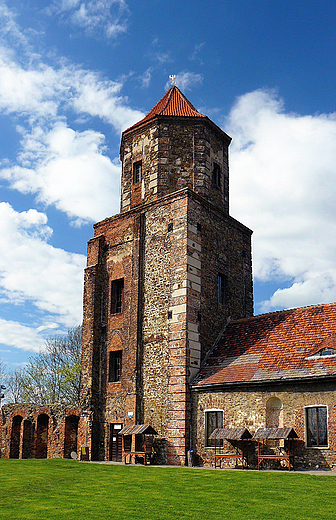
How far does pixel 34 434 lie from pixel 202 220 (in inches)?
548

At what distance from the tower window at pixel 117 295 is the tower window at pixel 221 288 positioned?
4378 millimetres

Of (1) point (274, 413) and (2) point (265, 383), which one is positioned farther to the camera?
(2) point (265, 383)

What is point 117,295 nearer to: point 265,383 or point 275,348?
point 275,348

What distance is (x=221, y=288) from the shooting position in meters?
23.0

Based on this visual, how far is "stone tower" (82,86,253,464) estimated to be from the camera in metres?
20.0

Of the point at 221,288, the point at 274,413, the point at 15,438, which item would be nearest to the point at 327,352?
the point at 274,413

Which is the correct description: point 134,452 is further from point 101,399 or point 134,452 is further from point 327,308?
point 327,308

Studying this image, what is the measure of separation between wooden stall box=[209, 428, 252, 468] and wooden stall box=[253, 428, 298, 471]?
56 centimetres

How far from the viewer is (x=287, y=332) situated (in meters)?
19.5

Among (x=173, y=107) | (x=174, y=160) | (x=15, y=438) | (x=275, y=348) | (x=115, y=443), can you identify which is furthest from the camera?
(x=15, y=438)

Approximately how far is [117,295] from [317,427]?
10.8 meters

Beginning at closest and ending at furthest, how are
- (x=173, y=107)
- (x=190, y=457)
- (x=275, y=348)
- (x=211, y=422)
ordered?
(x=190, y=457) < (x=211, y=422) < (x=275, y=348) < (x=173, y=107)

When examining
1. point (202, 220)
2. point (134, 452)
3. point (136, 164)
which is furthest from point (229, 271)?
point (134, 452)

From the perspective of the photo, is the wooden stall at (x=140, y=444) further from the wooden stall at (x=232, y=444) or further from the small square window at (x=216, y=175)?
the small square window at (x=216, y=175)
